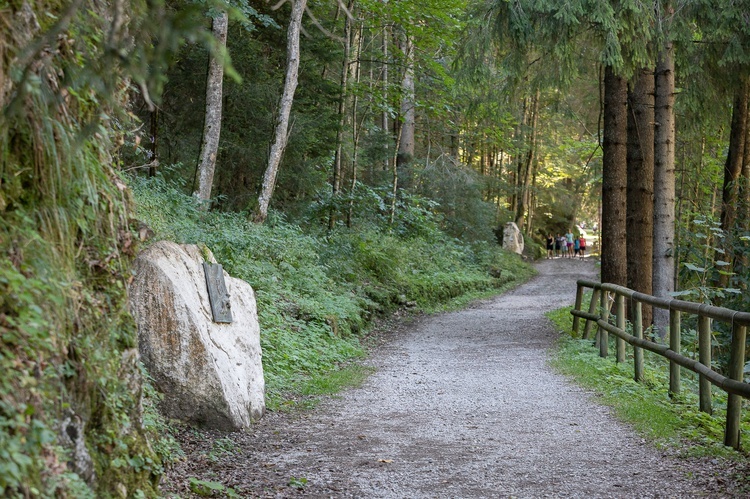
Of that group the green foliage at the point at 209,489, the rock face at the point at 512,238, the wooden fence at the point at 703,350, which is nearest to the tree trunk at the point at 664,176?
the wooden fence at the point at 703,350

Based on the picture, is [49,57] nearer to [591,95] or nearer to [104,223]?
[104,223]

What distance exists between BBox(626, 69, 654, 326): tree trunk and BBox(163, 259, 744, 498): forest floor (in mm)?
3538

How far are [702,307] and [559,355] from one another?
4.94 metres

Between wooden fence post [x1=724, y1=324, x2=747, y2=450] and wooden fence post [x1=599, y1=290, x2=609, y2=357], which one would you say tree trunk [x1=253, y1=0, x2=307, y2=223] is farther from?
wooden fence post [x1=724, y1=324, x2=747, y2=450]

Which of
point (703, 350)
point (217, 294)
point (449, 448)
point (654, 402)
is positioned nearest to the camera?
→ point (449, 448)

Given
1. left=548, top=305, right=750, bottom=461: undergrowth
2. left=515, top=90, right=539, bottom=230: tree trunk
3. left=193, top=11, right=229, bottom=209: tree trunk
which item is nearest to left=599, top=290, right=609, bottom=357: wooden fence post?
left=548, top=305, right=750, bottom=461: undergrowth

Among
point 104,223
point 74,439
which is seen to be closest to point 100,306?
point 104,223

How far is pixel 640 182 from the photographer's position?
12312 millimetres

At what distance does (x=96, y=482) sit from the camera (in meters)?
3.33

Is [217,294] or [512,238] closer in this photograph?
[217,294]

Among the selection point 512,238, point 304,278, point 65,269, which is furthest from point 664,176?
point 512,238

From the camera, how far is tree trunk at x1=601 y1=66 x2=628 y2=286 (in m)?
12.2

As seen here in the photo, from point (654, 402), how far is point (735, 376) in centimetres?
194

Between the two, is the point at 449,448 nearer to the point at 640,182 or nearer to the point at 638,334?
the point at 638,334
